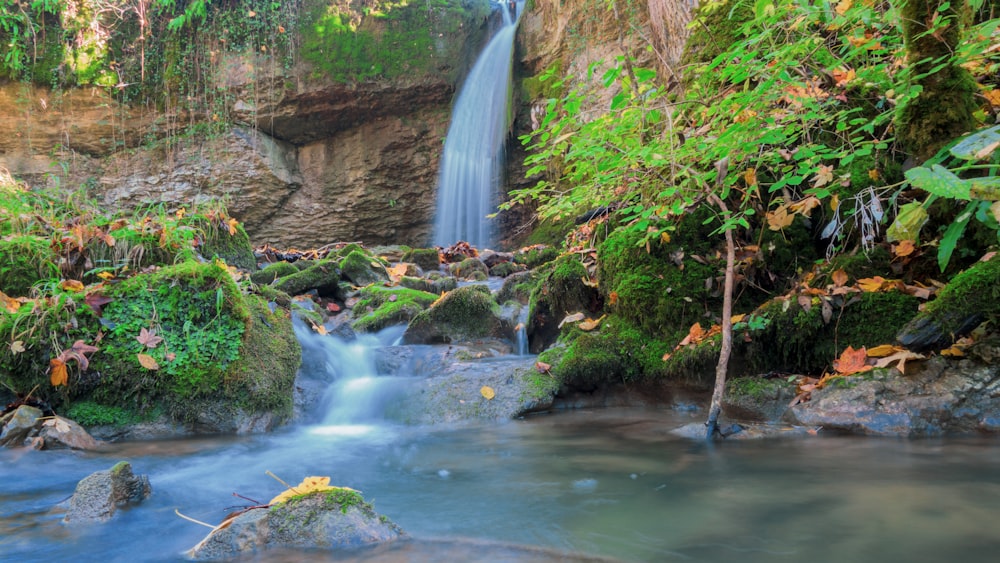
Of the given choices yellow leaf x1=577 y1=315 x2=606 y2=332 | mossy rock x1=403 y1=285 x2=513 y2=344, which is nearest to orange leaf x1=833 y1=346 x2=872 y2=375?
yellow leaf x1=577 y1=315 x2=606 y2=332

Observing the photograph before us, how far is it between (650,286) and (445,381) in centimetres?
183

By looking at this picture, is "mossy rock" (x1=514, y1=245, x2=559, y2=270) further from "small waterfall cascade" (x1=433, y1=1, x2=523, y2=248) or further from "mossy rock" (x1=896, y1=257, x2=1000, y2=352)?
"mossy rock" (x1=896, y1=257, x2=1000, y2=352)

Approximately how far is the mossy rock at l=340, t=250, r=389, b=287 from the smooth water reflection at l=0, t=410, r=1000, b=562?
5.04 metres

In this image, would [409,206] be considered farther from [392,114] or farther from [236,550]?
[236,550]

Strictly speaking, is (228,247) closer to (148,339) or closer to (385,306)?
(385,306)

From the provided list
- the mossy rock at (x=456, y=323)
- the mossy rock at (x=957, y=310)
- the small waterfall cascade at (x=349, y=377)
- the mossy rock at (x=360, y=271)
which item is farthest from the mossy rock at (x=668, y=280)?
the mossy rock at (x=360, y=271)

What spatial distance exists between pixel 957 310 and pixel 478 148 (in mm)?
11943

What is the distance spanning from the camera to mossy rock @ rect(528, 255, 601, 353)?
17.2 feet

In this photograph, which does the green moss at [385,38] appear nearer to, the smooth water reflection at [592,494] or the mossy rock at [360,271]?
the mossy rock at [360,271]

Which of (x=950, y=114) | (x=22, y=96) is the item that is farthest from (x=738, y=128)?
(x=22, y=96)

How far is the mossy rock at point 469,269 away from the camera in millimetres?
9727

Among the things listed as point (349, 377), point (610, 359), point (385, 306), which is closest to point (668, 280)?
point (610, 359)

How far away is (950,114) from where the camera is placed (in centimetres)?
290

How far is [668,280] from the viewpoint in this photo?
14.5 ft
